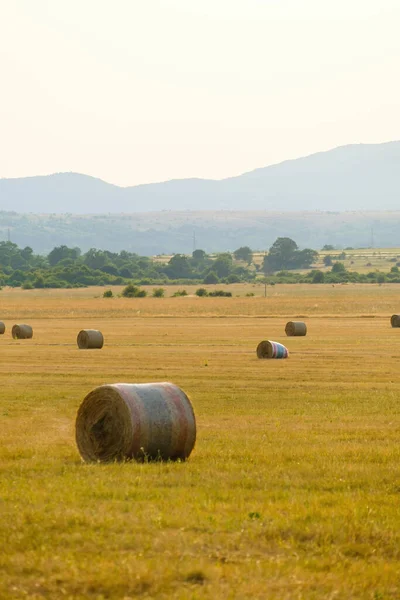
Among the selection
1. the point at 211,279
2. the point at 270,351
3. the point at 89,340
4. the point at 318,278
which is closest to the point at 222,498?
the point at 270,351

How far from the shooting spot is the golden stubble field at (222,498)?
29.8ft

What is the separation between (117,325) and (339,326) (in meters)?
13.7

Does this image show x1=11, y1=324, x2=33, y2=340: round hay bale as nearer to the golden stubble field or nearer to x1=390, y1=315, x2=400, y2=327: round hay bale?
x1=390, y1=315, x2=400, y2=327: round hay bale

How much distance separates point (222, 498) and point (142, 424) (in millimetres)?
2450

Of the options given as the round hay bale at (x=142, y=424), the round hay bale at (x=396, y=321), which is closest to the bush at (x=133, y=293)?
the round hay bale at (x=396, y=321)

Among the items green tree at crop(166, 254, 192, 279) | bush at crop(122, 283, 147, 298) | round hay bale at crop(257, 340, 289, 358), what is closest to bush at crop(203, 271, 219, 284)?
green tree at crop(166, 254, 192, 279)

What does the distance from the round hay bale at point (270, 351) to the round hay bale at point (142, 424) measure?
75.0 feet

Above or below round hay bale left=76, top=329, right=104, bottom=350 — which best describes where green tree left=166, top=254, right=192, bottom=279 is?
above

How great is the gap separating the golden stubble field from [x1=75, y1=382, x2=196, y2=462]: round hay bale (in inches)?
15.5

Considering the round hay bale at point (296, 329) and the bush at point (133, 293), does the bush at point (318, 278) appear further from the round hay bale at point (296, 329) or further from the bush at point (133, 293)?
the round hay bale at point (296, 329)

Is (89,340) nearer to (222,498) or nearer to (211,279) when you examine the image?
(222,498)

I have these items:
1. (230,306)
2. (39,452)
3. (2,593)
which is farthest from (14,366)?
(230,306)

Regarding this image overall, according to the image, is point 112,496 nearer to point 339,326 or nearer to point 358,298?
point 339,326

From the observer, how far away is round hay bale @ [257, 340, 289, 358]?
3781cm
